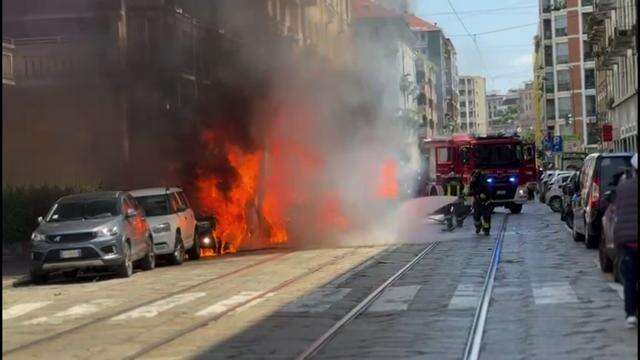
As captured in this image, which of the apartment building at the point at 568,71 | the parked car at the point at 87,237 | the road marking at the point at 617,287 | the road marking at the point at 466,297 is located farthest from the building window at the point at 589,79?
the road marking at the point at 466,297

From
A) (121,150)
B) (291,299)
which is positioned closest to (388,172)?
(121,150)

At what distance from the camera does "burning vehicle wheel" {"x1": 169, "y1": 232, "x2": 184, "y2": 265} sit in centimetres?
2084

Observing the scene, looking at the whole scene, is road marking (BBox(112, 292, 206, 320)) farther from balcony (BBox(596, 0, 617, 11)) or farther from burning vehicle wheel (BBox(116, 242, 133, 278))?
balcony (BBox(596, 0, 617, 11))

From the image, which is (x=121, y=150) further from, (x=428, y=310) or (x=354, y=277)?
(x=428, y=310)

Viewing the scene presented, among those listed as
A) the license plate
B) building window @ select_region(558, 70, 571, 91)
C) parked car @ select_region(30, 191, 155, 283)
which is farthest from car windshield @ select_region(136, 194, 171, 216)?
building window @ select_region(558, 70, 571, 91)

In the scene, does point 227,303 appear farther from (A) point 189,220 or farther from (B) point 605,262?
(A) point 189,220

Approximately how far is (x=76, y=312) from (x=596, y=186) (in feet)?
31.5

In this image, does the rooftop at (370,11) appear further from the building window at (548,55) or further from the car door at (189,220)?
the building window at (548,55)

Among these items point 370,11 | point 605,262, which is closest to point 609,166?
point 605,262

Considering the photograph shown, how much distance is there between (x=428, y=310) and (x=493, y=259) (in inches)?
265

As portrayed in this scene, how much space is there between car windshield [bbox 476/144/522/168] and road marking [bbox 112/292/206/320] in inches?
931

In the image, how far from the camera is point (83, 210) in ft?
62.1

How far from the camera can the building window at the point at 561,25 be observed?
104375 mm

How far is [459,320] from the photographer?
1080 cm
